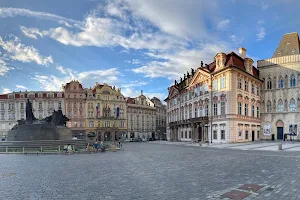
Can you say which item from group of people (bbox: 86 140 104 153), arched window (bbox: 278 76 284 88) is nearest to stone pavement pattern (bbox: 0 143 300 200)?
group of people (bbox: 86 140 104 153)

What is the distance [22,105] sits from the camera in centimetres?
8206

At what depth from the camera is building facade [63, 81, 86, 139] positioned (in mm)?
81688

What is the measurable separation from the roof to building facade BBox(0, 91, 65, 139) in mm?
65460

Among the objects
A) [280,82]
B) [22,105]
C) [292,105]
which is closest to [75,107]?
[22,105]

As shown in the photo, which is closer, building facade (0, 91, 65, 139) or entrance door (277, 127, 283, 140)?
entrance door (277, 127, 283, 140)

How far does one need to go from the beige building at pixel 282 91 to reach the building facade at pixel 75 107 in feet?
186

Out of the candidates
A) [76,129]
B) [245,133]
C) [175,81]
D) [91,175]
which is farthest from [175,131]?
[91,175]

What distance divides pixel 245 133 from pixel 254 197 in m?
39.4

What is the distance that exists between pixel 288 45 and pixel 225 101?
22.0 m

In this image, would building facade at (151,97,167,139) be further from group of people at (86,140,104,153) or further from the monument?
the monument

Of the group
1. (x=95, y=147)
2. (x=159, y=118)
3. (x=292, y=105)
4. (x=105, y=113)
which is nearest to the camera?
(x=95, y=147)

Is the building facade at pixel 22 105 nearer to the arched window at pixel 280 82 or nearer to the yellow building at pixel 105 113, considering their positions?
the yellow building at pixel 105 113

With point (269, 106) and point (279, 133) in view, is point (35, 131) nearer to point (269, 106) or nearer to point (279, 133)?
point (269, 106)

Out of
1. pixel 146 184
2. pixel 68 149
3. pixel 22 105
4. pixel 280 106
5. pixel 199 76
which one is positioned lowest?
pixel 68 149
